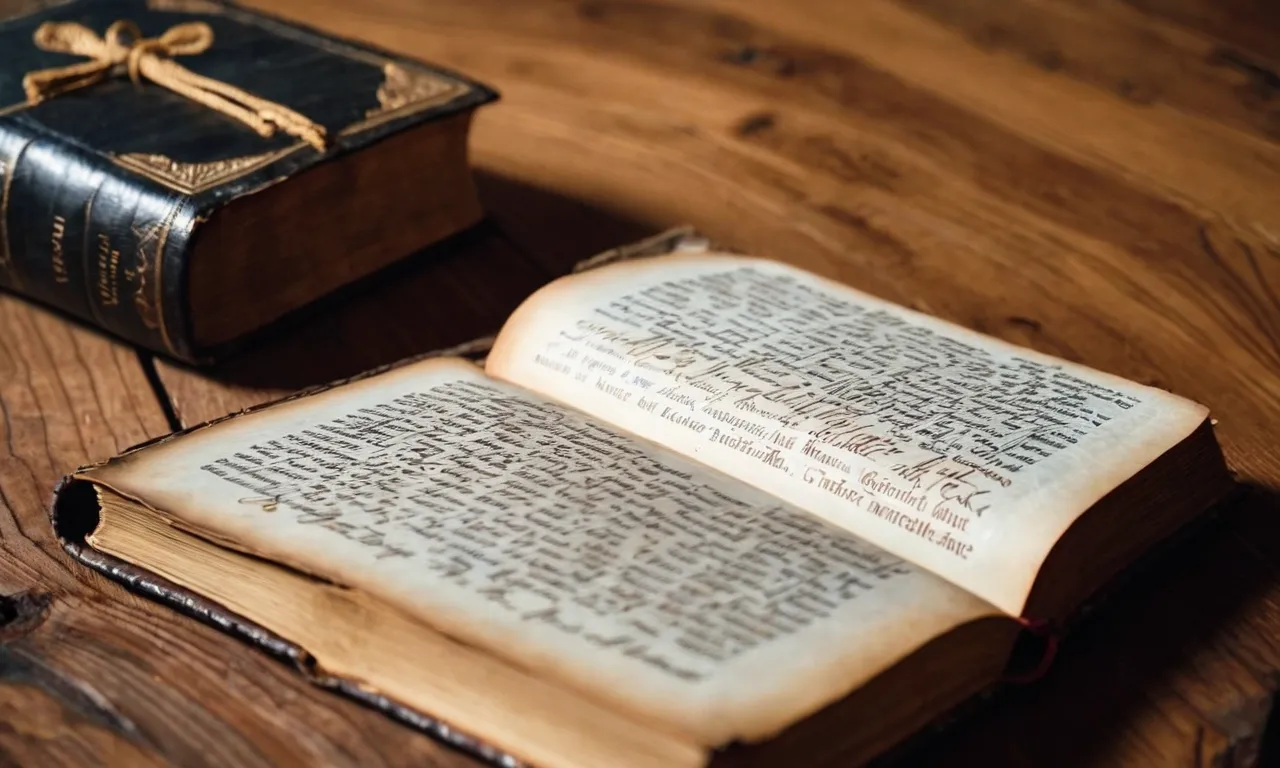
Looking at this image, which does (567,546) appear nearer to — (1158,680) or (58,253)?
(1158,680)

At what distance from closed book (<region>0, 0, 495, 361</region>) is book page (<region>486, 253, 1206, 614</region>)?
0.24 metres

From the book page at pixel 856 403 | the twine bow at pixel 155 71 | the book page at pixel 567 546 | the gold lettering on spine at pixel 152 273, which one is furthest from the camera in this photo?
the twine bow at pixel 155 71

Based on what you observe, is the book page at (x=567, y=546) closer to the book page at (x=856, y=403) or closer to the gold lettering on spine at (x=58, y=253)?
the book page at (x=856, y=403)

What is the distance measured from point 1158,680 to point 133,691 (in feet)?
1.77

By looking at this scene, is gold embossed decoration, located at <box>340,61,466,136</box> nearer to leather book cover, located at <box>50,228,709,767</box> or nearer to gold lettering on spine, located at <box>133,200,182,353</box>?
gold lettering on spine, located at <box>133,200,182,353</box>

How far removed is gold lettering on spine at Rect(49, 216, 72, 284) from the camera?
1.09 m

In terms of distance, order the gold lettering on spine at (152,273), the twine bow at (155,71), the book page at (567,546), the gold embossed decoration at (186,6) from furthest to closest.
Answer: the gold embossed decoration at (186,6)
the twine bow at (155,71)
the gold lettering on spine at (152,273)
the book page at (567,546)

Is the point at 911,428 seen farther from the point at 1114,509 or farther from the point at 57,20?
the point at 57,20

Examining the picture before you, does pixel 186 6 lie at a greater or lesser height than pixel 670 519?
greater

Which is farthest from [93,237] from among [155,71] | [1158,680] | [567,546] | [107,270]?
[1158,680]

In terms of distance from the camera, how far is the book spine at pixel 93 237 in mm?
1035

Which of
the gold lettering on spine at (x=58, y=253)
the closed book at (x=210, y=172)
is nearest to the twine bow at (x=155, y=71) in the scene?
the closed book at (x=210, y=172)

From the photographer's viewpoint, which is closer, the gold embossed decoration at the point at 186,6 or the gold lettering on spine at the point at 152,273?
the gold lettering on spine at the point at 152,273

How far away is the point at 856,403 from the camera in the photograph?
877mm
